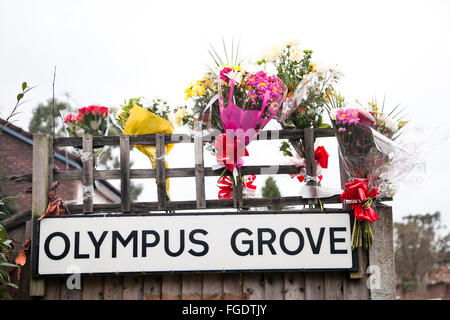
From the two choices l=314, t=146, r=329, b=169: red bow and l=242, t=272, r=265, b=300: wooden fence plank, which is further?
l=314, t=146, r=329, b=169: red bow

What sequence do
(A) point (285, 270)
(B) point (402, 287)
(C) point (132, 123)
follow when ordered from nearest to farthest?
(A) point (285, 270)
(C) point (132, 123)
(B) point (402, 287)

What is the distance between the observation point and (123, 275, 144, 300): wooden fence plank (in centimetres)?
371

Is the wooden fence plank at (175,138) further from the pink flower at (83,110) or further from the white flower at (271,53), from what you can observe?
the white flower at (271,53)

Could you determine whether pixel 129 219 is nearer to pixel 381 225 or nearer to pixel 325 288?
pixel 325 288

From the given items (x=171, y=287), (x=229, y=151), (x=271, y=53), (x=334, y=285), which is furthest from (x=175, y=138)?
(x=334, y=285)

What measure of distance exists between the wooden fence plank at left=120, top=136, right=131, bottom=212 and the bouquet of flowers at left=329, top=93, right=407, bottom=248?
5.80 feet

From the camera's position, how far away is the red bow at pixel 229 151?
374 cm

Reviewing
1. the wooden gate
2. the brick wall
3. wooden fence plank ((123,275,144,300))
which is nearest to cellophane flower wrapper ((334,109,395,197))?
the wooden gate

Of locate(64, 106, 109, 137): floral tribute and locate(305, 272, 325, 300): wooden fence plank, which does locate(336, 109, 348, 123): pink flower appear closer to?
locate(305, 272, 325, 300): wooden fence plank

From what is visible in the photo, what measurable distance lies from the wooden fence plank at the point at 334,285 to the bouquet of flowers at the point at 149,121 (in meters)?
1.63

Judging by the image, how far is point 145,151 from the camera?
4.11m

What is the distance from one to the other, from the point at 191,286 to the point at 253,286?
0.52 meters
